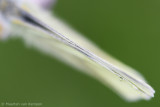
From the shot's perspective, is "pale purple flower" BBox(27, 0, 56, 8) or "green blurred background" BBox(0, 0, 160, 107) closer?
"pale purple flower" BBox(27, 0, 56, 8)

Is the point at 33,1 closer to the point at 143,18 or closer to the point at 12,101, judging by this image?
the point at 12,101

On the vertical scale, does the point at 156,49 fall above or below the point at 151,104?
above

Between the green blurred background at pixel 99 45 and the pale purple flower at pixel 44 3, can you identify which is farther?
the green blurred background at pixel 99 45

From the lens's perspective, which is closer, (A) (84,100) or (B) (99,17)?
(A) (84,100)

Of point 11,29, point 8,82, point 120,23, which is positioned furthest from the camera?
point 120,23

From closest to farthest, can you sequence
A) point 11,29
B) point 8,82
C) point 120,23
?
point 11,29, point 8,82, point 120,23

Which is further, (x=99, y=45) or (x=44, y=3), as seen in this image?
(x=99, y=45)

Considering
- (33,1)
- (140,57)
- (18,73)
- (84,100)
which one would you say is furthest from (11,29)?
(140,57)

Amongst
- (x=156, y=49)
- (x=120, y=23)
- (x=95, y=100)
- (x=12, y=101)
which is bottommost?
(x=12, y=101)
